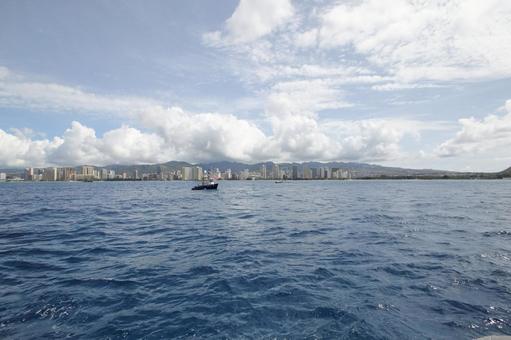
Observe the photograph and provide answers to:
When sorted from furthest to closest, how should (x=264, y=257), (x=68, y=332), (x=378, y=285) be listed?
(x=264, y=257)
(x=378, y=285)
(x=68, y=332)

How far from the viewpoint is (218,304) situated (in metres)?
9.77

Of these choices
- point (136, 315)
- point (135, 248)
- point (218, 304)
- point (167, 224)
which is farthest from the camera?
point (167, 224)

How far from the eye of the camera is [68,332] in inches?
318

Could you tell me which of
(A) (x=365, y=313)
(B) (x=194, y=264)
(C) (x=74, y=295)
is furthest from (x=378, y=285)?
(C) (x=74, y=295)

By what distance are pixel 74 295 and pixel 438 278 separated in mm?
14886

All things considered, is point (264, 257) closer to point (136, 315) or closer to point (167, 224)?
point (136, 315)

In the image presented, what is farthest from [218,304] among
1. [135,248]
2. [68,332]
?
[135,248]

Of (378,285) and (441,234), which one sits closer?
(378,285)

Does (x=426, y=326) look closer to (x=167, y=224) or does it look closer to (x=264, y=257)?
(x=264, y=257)

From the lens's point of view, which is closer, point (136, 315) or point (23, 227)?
point (136, 315)

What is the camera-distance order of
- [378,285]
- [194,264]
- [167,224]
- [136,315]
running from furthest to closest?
[167,224] < [194,264] < [378,285] < [136,315]

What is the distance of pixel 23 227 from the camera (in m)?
26.8

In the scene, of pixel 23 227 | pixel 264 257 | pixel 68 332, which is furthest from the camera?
pixel 23 227

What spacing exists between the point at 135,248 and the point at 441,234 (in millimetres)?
22709
